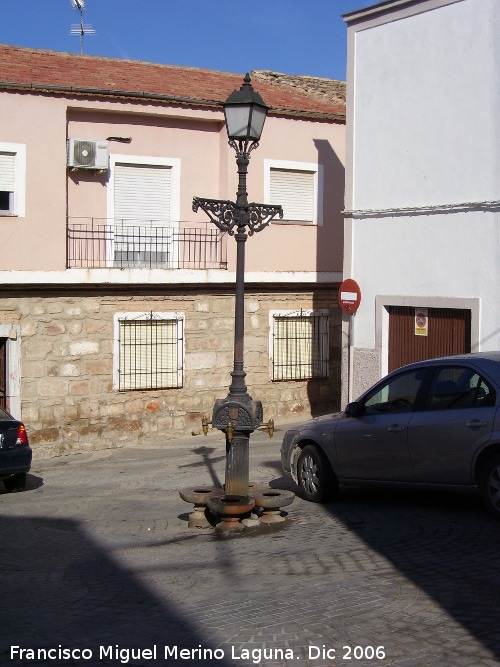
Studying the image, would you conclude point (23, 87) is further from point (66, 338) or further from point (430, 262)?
point (430, 262)

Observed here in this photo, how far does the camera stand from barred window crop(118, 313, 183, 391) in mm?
17094

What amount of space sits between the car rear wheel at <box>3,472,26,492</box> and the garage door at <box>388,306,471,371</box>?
601 centimetres

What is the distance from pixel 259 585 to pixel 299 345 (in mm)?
12228

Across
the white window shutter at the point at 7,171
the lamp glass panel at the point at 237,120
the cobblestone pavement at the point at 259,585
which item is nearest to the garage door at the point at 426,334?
the cobblestone pavement at the point at 259,585

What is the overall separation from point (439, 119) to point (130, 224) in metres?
6.15

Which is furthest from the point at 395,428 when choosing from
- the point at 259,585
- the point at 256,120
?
Result: the point at 256,120

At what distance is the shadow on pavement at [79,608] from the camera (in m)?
5.70

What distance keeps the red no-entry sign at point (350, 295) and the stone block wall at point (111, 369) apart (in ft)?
10.4

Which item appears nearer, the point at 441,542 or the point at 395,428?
the point at 441,542

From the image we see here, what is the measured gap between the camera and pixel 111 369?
16938 mm

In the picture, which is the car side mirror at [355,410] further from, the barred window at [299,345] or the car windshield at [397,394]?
the barred window at [299,345]

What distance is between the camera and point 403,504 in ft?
32.7

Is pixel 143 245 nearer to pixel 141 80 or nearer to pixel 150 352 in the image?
pixel 150 352

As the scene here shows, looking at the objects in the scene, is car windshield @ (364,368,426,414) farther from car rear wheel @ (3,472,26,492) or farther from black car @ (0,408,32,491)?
car rear wheel @ (3,472,26,492)
